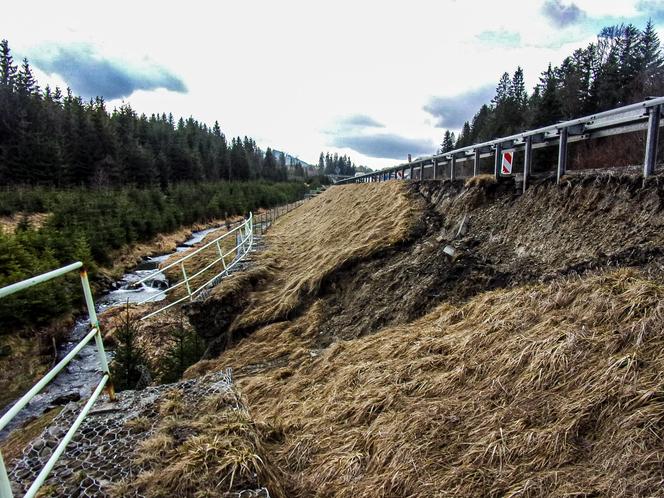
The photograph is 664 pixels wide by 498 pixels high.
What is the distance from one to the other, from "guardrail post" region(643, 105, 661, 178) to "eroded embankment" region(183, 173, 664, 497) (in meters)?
0.21

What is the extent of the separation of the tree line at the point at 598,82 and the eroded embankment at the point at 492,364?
28.0 metres

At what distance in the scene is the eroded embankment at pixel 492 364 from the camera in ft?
8.05

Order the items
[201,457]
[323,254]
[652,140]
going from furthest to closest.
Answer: [323,254] < [652,140] < [201,457]

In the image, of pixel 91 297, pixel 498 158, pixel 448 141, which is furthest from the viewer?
pixel 448 141

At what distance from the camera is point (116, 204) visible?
27.6 metres

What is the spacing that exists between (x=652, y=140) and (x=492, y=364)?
3133 millimetres

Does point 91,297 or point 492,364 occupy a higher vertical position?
point 91,297

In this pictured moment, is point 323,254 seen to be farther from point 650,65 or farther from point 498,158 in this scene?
point 650,65

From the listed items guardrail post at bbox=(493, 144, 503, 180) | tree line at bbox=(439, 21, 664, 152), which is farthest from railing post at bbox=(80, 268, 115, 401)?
tree line at bbox=(439, 21, 664, 152)

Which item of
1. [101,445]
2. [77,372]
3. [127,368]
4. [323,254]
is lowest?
[77,372]

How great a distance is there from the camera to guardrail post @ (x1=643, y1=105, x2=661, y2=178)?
13.8 ft

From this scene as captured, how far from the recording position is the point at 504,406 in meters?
2.92

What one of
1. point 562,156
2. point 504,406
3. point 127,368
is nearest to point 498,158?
point 562,156

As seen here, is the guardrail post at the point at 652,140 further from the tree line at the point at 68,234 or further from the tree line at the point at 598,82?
the tree line at the point at 598,82
